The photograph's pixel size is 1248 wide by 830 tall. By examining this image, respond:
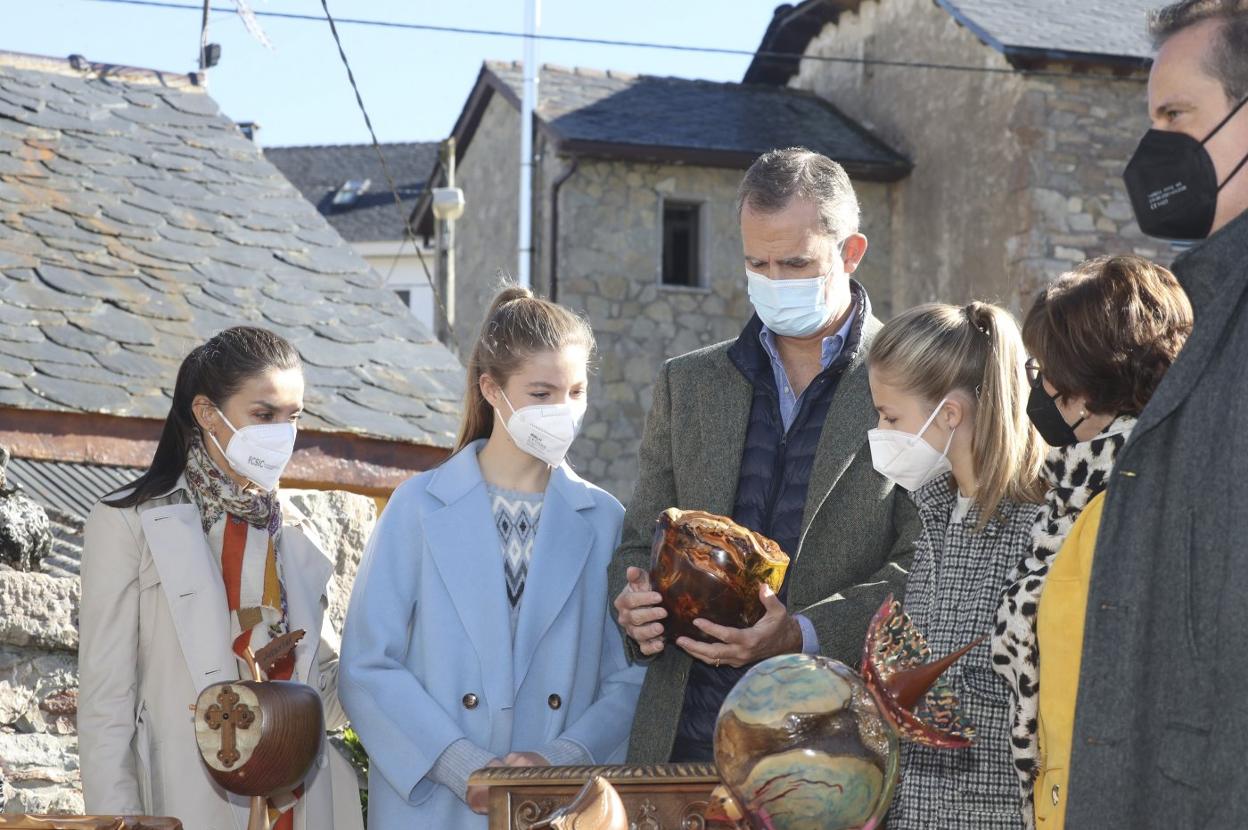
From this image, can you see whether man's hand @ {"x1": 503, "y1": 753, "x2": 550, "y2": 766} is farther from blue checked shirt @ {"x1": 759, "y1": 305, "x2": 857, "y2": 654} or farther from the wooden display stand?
blue checked shirt @ {"x1": 759, "y1": 305, "x2": 857, "y2": 654}

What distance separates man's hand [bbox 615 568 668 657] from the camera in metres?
2.94

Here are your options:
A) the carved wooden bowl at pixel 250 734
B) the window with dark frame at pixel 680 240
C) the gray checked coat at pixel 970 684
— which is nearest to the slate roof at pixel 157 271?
the carved wooden bowl at pixel 250 734

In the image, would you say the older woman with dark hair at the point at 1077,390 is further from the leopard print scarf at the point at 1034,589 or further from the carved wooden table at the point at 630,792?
the carved wooden table at the point at 630,792

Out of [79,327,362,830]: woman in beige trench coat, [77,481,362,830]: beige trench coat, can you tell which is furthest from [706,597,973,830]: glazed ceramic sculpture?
[77,481,362,830]: beige trench coat

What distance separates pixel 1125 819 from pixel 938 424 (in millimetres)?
1145

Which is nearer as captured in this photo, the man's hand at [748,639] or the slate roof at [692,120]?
the man's hand at [748,639]

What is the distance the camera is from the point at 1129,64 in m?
15.7

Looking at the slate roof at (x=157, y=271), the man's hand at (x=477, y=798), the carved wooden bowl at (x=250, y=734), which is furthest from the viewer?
the slate roof at (x=157, y=271)

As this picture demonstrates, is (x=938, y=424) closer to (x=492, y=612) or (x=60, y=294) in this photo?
(x=492, y=612)

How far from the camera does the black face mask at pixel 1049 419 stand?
9.57 ft

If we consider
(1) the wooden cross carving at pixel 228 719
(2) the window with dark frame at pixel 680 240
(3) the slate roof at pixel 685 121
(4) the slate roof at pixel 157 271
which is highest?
(3) the slate roof at pixel 685 121

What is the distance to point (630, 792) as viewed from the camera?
8.61ft

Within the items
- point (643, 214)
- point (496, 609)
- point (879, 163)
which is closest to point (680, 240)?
point (643, 214)

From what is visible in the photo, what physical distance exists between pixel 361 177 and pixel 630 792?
121 ft
